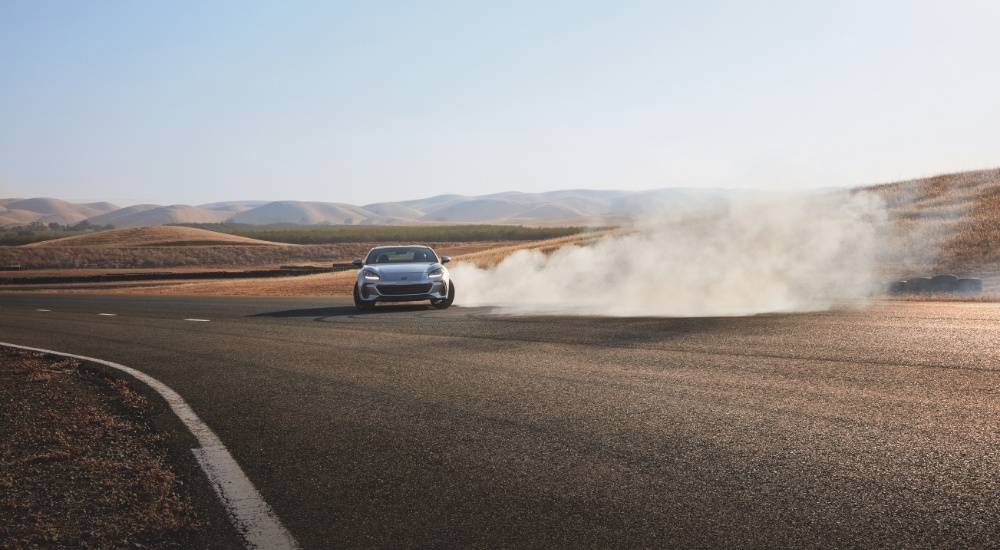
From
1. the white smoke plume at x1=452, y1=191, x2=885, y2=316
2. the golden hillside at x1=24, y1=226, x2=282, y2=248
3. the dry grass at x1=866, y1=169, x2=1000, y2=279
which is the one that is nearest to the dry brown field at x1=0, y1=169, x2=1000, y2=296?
the dry grass at x1=866, y1=169, x2=1000, y2=279

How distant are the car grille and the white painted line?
37.3 feet

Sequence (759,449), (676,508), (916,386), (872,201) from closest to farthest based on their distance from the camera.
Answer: (676,508) < (759,449) < (916,386) < (872,201)

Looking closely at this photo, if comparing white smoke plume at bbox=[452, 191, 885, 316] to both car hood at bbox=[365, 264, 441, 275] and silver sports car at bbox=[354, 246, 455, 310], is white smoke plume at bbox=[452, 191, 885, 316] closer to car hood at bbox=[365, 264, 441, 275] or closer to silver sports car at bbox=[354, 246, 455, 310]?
silver sports car at bbox=[354, 246, 455, 310]

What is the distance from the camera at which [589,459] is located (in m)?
5.26

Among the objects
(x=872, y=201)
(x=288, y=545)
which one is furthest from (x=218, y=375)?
(x=872, y=201)

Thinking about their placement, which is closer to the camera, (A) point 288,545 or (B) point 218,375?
(A) point 288,545

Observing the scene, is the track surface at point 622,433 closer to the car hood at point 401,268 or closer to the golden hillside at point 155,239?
the car hood at point 401,268

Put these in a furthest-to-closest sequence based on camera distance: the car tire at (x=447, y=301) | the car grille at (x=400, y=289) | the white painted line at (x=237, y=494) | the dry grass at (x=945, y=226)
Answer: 1. the dry grass at (x=945, y=226)
2. the car tire at (x=447, y=301)
3. the car grille at (x=400, y=289)
4. the white painted line at (x=237, y=494)

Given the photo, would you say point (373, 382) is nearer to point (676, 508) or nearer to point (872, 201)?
point (676, 508)

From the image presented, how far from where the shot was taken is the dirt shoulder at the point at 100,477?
4.10 m

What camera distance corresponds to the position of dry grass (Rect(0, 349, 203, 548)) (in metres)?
4.12

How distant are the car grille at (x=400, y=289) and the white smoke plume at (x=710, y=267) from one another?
190 centimetres

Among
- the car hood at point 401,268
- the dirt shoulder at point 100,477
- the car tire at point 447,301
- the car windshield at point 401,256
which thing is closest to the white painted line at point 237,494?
the dirt shoulder at point 100,477

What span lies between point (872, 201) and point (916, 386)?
4688cm
